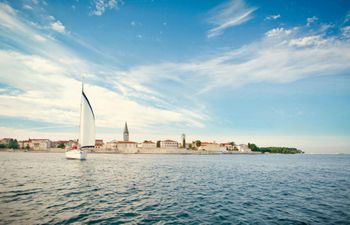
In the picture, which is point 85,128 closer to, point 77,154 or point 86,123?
point 86,123

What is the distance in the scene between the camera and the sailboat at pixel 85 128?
244 ft

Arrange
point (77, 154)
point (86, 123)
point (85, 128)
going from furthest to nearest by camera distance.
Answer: point (77, 154)
point (86, 123)
point (85, 128)

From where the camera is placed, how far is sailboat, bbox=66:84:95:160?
7425 cm

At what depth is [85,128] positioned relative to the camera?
2955 inches

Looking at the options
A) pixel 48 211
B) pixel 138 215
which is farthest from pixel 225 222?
pixel 48 211

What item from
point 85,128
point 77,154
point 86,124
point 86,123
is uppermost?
point 86,123

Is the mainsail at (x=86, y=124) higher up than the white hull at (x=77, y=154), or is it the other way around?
the mainsail at (x=86, y=124)

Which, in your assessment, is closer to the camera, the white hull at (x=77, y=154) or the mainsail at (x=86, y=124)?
the mainsail at (x=86, y=124)

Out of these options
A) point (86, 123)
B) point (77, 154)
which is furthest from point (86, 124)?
point (77, 154)

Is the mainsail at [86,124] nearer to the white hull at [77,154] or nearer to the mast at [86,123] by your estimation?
the mast at [86,123]

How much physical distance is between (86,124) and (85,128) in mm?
1385

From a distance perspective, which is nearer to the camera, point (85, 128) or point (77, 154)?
point (85, 128)

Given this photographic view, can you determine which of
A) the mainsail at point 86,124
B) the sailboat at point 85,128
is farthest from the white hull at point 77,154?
the mainsail at point 86,124

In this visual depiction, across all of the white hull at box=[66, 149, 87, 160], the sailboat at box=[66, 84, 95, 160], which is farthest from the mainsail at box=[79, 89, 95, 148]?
the white hull at box=[66, 149, 87, 160]
